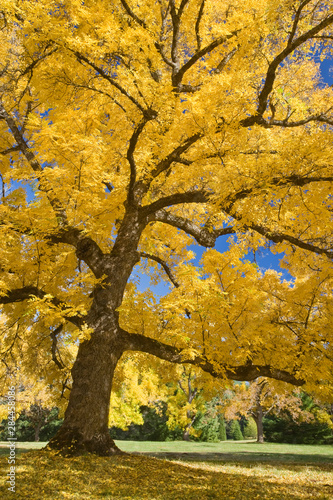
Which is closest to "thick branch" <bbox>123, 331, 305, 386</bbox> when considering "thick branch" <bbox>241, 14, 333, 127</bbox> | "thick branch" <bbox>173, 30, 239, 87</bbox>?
"thick branch" <bbox>241, 14, 333, 127</bbox>

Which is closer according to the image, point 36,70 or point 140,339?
point 140,339

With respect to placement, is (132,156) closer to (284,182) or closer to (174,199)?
(174,199)

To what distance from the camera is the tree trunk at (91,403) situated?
16.8 ft

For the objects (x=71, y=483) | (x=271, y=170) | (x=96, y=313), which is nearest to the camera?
(x=71, y=483)

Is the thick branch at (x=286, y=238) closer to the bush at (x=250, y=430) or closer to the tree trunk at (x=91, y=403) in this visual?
the tree trunk at (x=91, y=403)

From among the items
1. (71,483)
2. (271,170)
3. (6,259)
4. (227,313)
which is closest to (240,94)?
(271,170)

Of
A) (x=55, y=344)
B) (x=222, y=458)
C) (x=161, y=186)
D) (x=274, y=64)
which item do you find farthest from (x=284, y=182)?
(x=222, y=458)

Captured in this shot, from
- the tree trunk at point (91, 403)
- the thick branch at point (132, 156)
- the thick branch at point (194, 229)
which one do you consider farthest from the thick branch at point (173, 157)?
the tree trunk at point (91, 403)

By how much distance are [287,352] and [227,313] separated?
1481 millimetres

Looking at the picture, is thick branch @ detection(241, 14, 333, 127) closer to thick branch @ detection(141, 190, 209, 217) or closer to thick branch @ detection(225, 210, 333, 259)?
thick branch @ detection(141, 190, 209, 217)

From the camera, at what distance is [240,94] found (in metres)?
5.48

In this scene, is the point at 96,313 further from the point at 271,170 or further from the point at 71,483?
the point at 271,170

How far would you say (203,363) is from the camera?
20.9 ft

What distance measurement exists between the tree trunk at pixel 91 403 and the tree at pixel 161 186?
21 millimetres
